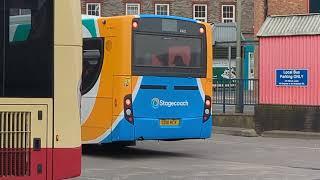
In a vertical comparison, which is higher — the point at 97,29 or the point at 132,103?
the point at 97,29

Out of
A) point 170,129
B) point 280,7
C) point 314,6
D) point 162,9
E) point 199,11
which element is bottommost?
point 170,129

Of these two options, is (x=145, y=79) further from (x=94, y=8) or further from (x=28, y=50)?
(x=94, y=8)

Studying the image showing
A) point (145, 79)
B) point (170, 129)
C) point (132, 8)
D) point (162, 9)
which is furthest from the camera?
point (162, 9)

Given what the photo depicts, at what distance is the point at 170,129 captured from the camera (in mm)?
14531

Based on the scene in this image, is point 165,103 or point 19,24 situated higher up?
point 19,24

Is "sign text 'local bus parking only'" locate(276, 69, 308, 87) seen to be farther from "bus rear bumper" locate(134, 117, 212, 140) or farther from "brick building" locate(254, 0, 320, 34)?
"brick building" locate(254, 0, 320, 34)

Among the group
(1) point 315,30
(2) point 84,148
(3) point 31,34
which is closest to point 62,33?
(3) point 31,34

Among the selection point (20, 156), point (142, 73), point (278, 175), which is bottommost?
point (278, 175)

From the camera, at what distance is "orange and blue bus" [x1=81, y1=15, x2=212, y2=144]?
14.0m

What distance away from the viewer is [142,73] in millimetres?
14188

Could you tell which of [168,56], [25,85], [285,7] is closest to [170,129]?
[168,56]

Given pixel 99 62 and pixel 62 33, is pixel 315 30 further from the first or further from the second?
pixel 62 33

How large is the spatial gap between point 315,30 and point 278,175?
9.27 metres

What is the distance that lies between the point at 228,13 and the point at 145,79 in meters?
37.9
